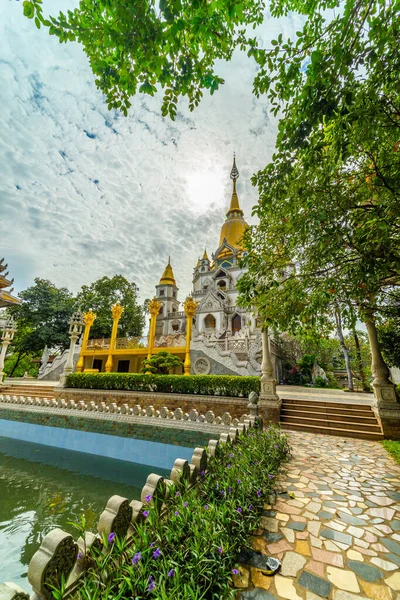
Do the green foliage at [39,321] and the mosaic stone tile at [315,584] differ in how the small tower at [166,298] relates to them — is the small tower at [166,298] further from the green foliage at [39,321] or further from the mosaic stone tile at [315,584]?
the mosaic stone tile at [315,584]

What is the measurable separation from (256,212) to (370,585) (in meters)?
5.30

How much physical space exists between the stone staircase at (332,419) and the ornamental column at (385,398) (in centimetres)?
33

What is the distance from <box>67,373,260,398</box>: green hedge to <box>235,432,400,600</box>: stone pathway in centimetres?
543

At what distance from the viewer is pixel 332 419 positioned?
340 inches

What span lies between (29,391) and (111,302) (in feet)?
53.9

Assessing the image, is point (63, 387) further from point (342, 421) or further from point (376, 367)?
point (376, 367)

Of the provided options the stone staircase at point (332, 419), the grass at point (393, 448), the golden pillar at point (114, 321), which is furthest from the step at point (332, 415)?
the golden pillar at point (114, 321)

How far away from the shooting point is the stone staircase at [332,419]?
7.87 meters

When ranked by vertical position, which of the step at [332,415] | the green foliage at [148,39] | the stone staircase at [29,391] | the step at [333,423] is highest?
the green foliage at [148,39]

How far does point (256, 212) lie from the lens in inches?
204

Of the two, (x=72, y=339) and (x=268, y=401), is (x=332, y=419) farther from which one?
(x=72, y=339)

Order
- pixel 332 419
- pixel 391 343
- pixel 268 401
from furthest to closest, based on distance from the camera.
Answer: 1. pixel 391 343
2. pixel 268 401
3. pixel 332 419

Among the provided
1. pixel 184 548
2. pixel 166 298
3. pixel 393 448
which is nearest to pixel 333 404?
pixel 393 448

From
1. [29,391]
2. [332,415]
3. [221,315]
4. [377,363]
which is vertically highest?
[221,315]
